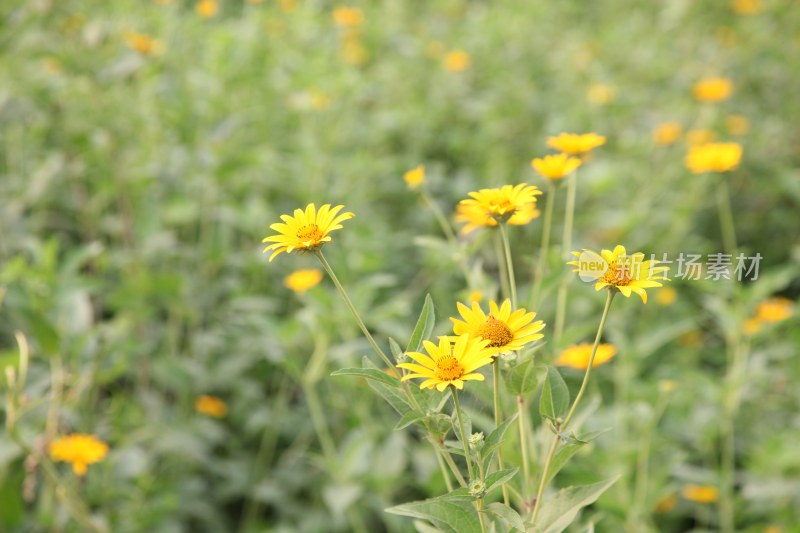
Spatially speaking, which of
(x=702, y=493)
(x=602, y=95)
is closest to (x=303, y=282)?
(x=702, y=493)

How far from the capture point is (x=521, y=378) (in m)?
0.73

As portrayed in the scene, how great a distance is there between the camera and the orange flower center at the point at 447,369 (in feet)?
2.15

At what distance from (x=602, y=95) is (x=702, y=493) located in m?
1.47

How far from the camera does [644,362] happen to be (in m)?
2.17

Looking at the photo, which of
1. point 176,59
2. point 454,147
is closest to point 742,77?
point 454,147

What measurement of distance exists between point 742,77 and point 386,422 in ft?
7.32

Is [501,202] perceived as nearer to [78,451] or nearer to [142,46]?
[78,451]

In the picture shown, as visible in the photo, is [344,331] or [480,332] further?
[344,331]

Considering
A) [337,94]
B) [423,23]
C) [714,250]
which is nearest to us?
[337,94]

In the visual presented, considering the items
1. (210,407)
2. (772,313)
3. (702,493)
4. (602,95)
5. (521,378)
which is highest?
(521,378)

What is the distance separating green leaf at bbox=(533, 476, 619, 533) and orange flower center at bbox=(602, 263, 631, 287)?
0.19 meters

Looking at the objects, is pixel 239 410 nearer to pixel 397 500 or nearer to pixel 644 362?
pixel 397 500

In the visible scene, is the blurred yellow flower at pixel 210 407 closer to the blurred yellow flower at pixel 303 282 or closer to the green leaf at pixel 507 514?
the blurred yellow flower at pixel 303 282

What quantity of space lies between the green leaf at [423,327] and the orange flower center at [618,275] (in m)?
0.17
